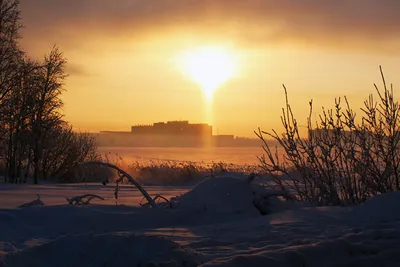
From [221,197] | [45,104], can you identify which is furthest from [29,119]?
[221,197]

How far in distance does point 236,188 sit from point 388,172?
2304 millimetres

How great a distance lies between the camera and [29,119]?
20.3m

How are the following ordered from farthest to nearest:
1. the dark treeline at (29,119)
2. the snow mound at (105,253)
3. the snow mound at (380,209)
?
1. the dark treeline at (29,119)
2. the snow mound at (380,209)
3. the snow mound at (105,253)

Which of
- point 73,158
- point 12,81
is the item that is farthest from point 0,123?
point 73,158

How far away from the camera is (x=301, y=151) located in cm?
719

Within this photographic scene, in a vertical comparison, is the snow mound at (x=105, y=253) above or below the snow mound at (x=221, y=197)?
below

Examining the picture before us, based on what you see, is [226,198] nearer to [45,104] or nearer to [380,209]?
[380,209]

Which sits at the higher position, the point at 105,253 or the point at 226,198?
the point at 226,198

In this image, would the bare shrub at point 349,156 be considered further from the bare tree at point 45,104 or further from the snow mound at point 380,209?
the bare tree at point 45,104

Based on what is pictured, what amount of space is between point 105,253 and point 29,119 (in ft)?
59.7

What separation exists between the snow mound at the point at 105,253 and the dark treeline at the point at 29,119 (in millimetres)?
15627

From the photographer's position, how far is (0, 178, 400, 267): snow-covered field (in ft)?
11.1

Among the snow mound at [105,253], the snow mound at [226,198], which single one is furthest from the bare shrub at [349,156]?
the snow mound at [105,253]

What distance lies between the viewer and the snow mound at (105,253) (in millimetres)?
3336
